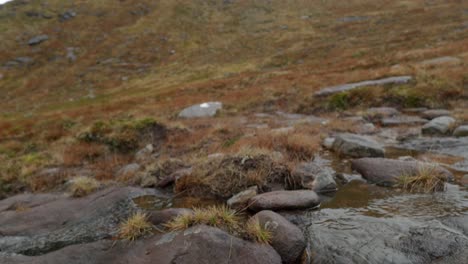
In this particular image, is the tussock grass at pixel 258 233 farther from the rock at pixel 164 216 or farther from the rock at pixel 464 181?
the rock at pixel 464 181

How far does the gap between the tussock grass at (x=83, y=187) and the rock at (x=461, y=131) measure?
459 inches

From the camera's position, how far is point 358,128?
14.0 m

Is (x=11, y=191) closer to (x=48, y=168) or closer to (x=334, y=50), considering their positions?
(x=48, y=168)

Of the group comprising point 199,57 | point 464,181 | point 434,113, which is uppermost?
point 464,181

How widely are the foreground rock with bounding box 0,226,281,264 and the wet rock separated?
1011 mm

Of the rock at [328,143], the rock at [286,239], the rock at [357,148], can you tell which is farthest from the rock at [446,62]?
the rock at [286,239]

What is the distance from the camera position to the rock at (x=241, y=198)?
7051 mm

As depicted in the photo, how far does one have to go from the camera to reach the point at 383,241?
5539 millimetres

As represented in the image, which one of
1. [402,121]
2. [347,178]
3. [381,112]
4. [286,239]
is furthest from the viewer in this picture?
[381,112]

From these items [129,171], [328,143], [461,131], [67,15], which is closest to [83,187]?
[129,171]

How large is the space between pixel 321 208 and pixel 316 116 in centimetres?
1184

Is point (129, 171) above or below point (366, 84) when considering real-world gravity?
above

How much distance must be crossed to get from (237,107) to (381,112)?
9.32 metres

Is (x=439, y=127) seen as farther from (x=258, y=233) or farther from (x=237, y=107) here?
(x=237, y=107)
